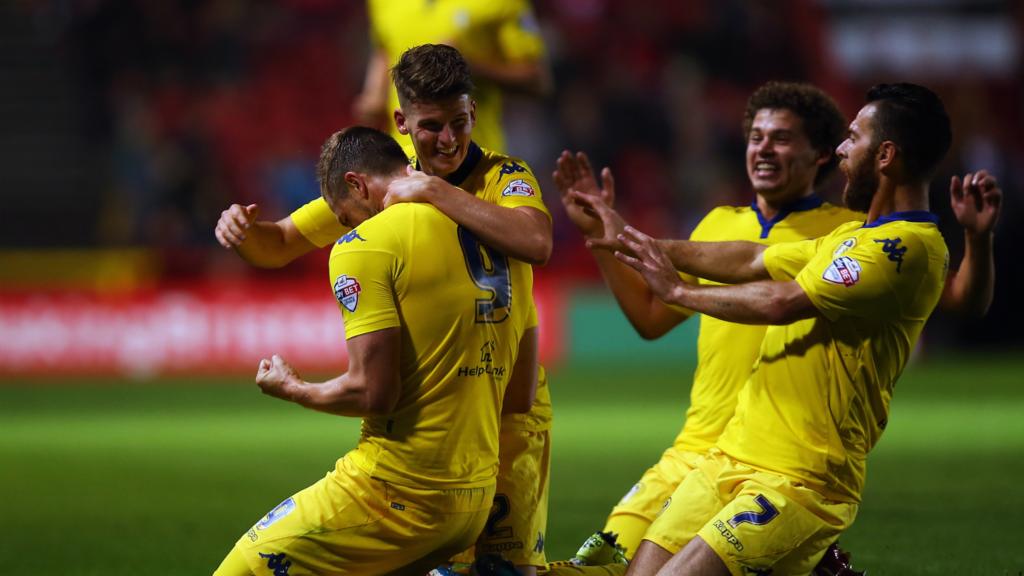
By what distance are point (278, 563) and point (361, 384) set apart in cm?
57

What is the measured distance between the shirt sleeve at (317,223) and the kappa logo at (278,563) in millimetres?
1513

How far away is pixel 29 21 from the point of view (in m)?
21.2

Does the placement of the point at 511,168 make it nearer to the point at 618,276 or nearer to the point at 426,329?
the point at 426,329

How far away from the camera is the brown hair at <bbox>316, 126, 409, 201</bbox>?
438 cm

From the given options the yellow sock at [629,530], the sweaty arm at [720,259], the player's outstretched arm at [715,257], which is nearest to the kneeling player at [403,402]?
the player's outstretched arm at [715,257]

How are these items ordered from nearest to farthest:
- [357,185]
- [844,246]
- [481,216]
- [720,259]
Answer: [481,216]
[357,185]
[844,246]
[720,259]

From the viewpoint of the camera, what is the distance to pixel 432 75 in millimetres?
4492

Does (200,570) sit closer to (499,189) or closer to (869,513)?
(499,189)

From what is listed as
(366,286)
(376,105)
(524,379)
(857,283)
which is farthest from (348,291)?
(376,105)

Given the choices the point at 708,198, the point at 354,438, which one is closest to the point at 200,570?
the point at 354,438

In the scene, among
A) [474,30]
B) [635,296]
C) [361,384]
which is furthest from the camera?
[474,30]

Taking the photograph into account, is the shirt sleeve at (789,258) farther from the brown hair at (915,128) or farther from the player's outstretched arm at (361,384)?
the player's outstretched arm at (361,384)

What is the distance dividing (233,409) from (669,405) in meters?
4.01

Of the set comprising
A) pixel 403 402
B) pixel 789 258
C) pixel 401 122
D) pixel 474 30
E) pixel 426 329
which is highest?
pixel 474 30
